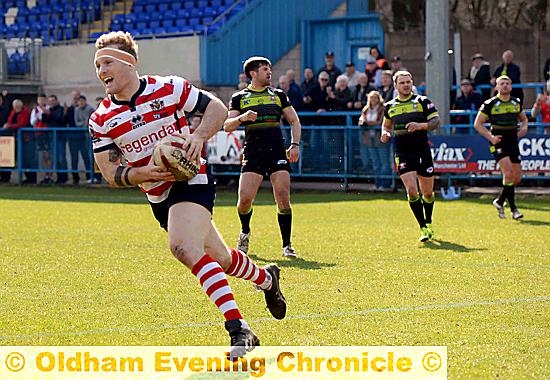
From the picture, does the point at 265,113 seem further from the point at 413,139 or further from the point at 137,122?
the point at 137,122

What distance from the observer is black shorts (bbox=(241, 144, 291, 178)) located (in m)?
12.6

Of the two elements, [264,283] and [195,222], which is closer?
[195,222]

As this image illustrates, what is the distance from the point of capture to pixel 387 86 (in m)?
22.1

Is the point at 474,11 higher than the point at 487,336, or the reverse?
the point at 474,11

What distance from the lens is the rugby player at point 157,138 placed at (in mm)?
7066

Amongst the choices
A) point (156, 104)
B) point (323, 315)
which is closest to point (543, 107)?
point (323, 315)

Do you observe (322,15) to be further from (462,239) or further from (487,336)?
(487,336)

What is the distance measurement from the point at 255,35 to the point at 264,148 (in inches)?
698

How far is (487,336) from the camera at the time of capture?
7.54 meters

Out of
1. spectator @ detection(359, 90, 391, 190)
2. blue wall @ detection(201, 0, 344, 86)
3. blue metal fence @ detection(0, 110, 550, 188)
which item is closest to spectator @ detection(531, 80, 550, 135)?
blue metal fence @ detection(0, 110, 550, 188)

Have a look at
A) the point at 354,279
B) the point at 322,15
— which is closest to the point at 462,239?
the point at 354,279

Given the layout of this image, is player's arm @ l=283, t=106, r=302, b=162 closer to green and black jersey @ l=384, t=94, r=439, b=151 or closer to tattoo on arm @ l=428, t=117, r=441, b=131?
green and black jersey @ l=384, t=94, r=439, b=151

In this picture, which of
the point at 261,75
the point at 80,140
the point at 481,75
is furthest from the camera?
the point at 80,140

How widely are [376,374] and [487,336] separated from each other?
4.75 feet
